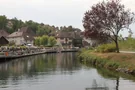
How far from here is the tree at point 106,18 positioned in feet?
169

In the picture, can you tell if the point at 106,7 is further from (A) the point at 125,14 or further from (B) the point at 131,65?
(B) the point at 131,65

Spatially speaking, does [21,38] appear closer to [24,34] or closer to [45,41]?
[24,34]

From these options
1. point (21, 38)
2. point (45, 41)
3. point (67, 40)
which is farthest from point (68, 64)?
point (67, 40)

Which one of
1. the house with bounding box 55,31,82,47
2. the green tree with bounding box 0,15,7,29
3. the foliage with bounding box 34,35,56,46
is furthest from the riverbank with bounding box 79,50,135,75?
the green tree with bounding box 0,15,7,29

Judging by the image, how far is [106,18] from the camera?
51.8m

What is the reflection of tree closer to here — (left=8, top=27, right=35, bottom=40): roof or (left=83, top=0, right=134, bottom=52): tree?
(left=83, top=0, right=134, bottom=52): tree

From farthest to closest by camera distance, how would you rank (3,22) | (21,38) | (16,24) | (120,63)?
(16,24), (3,22), (21,38), (120,63)

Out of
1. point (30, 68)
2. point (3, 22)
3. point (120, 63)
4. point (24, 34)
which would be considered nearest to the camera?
point (120, 63)

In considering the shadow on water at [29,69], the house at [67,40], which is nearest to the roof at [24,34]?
the house at [67,40]

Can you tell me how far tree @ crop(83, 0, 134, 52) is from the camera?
169 ft

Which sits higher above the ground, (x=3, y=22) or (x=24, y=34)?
(x=3, y=22)

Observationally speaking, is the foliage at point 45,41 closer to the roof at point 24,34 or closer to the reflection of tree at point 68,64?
the roof at point 24,34

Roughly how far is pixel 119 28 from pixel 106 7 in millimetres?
4183

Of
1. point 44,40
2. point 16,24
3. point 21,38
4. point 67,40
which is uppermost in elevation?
point 16,24
